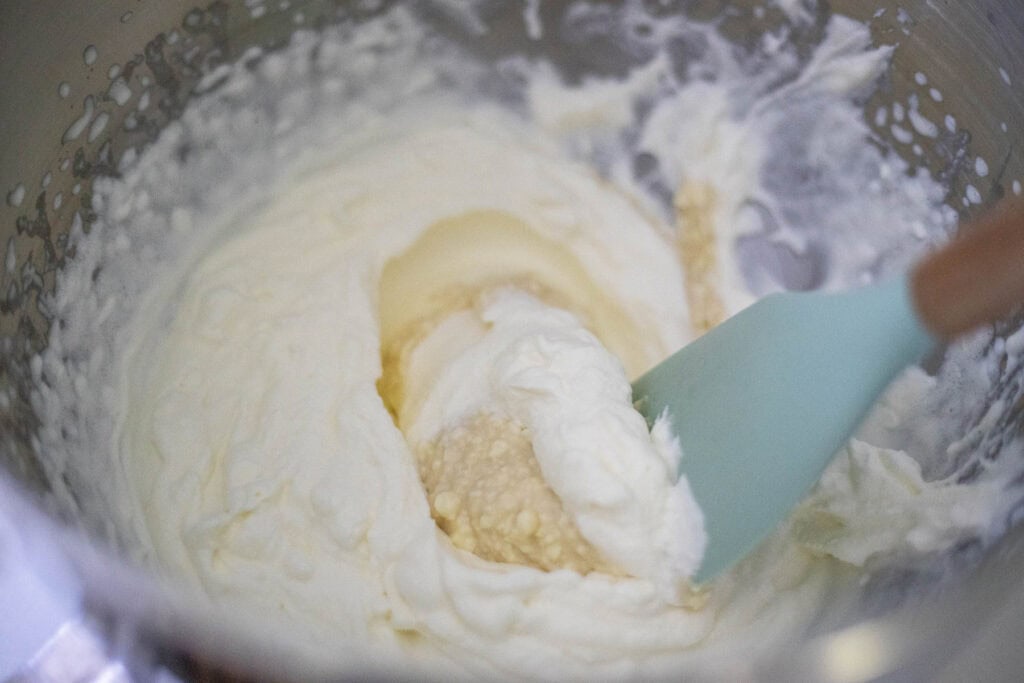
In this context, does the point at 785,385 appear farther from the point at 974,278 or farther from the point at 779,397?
the point at 974,278

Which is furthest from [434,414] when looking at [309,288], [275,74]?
[275,74]

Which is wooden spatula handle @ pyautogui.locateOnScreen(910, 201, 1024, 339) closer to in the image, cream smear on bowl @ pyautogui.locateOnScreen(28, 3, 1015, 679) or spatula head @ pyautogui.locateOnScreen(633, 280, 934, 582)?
spatula head @ pyautogui.locateOnScreen(633, 280, 934, 582)

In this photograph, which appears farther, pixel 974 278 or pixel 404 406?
pixel 404 406

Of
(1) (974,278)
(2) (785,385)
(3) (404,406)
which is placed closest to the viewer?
(1) (974,278)

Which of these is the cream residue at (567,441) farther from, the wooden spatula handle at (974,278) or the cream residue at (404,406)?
the wooden spatula handle at (974,278)

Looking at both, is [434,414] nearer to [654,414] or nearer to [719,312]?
[654,414]

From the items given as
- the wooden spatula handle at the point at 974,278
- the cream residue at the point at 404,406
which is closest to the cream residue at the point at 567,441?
the cream residue at the point at 404,406

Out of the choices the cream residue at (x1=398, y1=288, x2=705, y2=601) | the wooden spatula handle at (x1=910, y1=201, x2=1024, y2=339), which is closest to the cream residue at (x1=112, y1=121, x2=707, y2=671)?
the cream residue at (x1=398, y1=288, x2=705, y2=601)

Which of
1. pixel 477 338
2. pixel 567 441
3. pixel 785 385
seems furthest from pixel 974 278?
pixel 477 338
